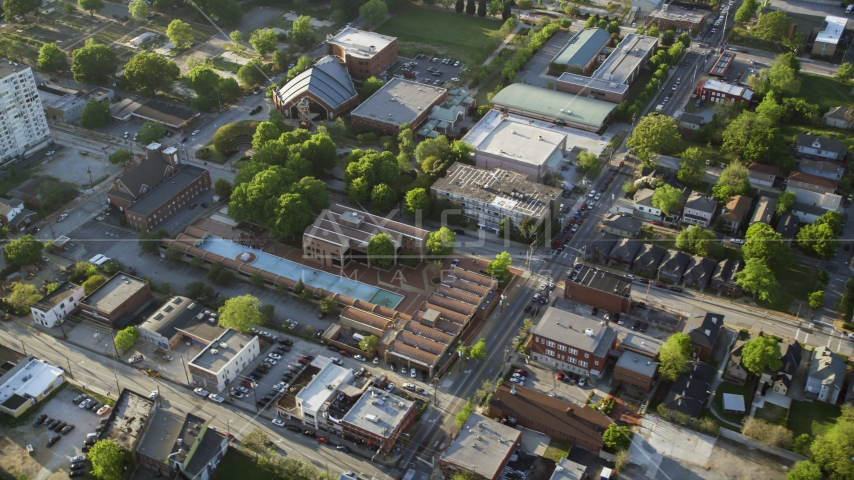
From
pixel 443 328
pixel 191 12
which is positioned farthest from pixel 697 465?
pixel 191 12

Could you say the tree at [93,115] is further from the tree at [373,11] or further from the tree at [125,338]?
the tree at [373,11]

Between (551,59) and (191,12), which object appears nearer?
(551,59)

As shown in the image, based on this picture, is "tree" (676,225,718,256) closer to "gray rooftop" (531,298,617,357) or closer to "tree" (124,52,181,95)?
"gray rooftop" (531,298,617,357)

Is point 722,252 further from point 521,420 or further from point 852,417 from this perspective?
point 521,420

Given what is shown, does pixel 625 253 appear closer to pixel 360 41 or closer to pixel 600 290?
pixel 600 290

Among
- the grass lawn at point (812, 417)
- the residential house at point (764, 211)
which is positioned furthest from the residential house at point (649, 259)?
the grass lawn at point (812, 417)

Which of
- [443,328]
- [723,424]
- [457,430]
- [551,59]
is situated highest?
[551,59]
